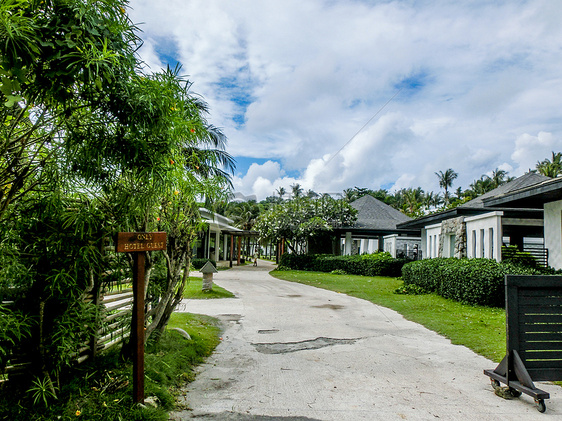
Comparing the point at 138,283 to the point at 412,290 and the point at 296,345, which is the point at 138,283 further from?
the point at 412,290

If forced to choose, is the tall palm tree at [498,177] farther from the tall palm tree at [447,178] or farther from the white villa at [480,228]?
the white villa at [480,228]

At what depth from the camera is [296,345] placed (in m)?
6.75

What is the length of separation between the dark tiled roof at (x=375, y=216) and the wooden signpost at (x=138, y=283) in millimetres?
25103

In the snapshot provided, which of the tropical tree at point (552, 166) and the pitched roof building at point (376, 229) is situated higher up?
the tropical tree at point (552, 166)

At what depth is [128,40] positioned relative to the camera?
3.27 m

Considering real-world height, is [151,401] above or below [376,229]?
below

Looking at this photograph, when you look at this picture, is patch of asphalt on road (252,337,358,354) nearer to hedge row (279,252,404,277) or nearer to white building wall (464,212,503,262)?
white building wall (464,212,503,262)

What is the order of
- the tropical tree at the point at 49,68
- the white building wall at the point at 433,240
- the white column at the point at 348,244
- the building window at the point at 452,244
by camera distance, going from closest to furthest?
the tropical tree at the point at 49,68
the building window at the point at 452,244
the white building wall at the point at 433,240
the white column at the point at 348,244

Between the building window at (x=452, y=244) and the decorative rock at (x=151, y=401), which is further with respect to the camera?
the building window at (x=452, y=244)

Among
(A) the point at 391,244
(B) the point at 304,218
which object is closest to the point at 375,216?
(A) the point at 391,244

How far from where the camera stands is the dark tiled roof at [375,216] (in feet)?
94.7

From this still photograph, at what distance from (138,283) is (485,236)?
11601mm

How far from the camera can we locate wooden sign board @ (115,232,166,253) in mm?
3549

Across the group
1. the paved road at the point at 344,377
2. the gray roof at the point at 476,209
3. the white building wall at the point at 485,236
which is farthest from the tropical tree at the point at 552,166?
the paved road at the point at 344,377
